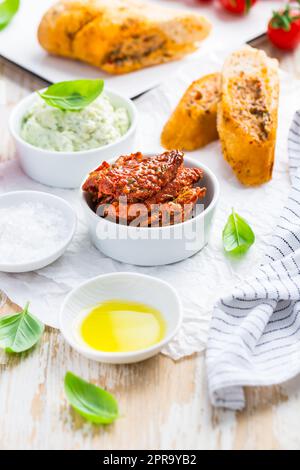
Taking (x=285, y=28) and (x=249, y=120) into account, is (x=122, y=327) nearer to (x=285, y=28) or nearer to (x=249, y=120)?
(x=249, y=120)

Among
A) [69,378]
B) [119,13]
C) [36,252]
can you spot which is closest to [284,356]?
[69,378]

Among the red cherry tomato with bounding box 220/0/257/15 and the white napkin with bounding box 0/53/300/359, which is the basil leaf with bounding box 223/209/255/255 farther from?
the red cherry tomato with bounding box 220/0/257/15

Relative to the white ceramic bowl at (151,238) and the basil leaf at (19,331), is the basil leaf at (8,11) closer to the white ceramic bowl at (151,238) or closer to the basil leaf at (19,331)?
the white ceramic bowl at (151,238)

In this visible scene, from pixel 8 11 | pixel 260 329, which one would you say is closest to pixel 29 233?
pixel 260 329

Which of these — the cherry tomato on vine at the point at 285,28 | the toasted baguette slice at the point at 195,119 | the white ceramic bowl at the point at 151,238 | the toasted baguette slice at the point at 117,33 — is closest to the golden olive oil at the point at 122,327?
the white ceramic bowl at the point at 151,238
